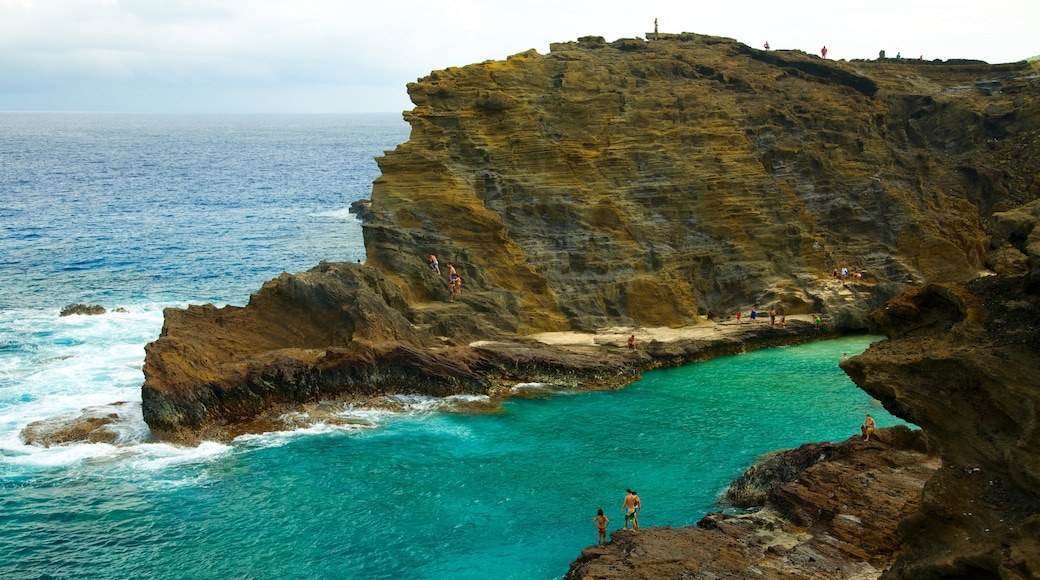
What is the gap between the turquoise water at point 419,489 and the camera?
2309 cm

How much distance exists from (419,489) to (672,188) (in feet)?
79.7

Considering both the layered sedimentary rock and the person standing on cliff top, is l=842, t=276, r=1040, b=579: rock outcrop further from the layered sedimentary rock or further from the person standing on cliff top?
the layered sedimentary rock

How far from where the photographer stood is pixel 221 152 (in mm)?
186625

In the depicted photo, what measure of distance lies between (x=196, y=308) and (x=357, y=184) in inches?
3657

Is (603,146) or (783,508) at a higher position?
(603,146)

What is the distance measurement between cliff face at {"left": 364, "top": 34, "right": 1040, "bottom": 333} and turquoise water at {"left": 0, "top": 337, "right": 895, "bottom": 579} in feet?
28.6

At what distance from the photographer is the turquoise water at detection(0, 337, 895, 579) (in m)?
23.1

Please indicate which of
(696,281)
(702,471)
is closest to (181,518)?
(702,471)

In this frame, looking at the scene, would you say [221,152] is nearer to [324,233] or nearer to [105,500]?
[324,233]

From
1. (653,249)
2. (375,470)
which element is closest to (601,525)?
(375,470)

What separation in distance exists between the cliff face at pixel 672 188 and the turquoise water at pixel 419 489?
8.71 m

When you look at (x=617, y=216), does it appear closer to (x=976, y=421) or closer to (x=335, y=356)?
(x=335, y=356)

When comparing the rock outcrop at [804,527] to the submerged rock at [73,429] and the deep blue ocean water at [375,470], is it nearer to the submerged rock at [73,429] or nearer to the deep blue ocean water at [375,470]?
the deep blue ocean water at [375,470]

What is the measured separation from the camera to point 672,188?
45594 millimetres
